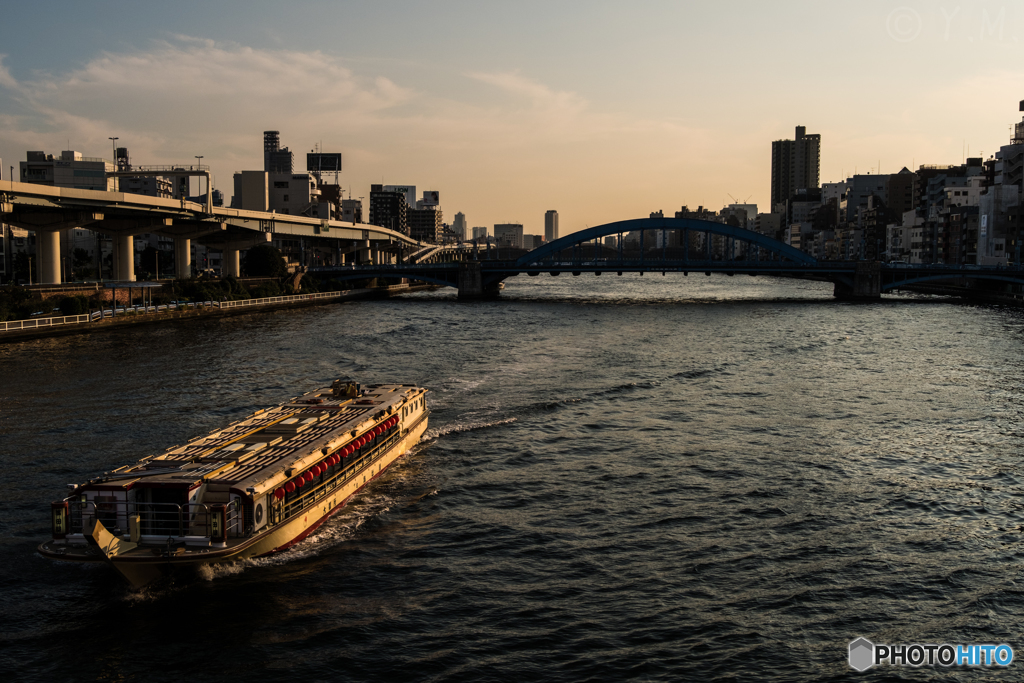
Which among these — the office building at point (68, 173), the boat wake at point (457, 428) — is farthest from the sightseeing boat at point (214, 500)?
the office building at point (68, 173)

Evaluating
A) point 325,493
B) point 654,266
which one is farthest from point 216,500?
point 654,266

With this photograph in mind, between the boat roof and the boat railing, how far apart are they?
43 centimetres

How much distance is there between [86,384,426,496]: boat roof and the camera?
1700 cm

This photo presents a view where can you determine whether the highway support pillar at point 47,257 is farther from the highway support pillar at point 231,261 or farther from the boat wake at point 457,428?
the boat wake at point 457,428

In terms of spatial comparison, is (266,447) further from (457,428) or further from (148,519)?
(457,428)

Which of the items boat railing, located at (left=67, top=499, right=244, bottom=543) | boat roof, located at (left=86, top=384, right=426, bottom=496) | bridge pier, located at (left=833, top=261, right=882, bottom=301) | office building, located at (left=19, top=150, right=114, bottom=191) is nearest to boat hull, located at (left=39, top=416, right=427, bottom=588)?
boat railing, located at (left=67, top=499, right=244, bottom=543)

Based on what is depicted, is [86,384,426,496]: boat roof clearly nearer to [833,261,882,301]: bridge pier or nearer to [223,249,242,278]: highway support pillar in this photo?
[223,249,242,278]: highway support pillar

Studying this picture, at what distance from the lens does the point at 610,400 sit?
3581 centimetres

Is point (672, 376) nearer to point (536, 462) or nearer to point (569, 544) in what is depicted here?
point (536, 462)

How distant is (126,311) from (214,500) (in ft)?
180

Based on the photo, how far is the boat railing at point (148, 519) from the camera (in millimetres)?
16203

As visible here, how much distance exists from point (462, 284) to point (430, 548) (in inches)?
3785

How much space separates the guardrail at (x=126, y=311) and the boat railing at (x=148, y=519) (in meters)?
43.3

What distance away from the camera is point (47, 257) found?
219 ft
